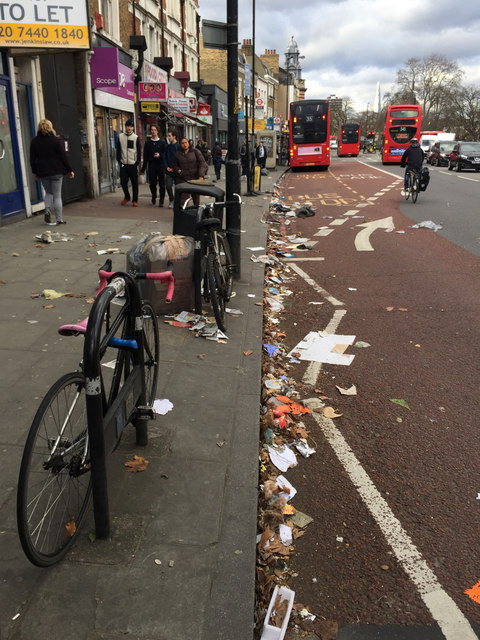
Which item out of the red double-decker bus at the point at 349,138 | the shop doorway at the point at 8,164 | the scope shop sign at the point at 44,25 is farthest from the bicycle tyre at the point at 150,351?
the red double-decker bus at the point at 349,138

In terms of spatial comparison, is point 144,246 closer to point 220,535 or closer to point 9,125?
point 220,535

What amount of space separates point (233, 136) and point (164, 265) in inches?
89.5

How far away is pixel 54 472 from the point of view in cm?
232

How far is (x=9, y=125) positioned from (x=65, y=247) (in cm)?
→ 388

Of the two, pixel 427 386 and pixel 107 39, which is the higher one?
pixel 107 39

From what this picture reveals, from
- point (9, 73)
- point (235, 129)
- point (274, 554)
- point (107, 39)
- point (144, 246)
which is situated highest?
point (107, 39)

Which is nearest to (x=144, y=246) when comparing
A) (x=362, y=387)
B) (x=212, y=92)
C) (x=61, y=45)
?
(x=362, y=387)

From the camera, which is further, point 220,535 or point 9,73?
point 9,73

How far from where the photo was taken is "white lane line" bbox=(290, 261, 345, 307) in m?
6.82

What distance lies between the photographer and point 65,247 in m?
8.85

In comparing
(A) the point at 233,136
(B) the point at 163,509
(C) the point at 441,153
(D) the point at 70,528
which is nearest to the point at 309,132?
(C) the point at 441,153

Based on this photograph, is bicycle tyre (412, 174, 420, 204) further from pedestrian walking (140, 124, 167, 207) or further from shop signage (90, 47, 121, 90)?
shop signage (90, 47, 121, 90)

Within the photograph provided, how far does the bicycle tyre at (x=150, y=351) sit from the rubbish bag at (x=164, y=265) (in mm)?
1960

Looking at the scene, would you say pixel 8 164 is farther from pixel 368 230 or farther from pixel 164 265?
pixel 368 230
